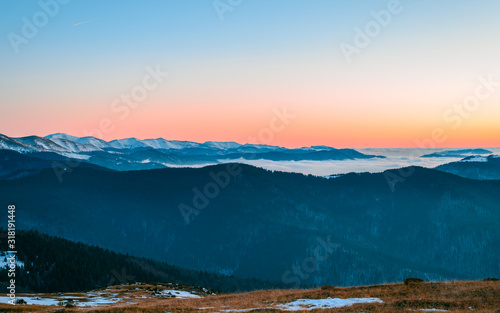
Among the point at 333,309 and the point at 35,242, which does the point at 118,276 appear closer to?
the point at 35,242

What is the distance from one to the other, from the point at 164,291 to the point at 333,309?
4631cm

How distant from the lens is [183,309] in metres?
39.2

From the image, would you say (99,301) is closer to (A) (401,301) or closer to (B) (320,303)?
(B) (320,303)

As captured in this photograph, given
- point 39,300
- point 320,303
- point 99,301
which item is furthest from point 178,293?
point 320,303

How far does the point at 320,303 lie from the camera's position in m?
39.3

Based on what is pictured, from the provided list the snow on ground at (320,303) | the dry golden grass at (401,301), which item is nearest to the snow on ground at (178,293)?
the dry golden grass at (401,301)

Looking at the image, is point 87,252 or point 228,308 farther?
point 87,252

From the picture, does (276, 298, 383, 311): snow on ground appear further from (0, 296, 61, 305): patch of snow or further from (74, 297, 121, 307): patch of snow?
(0, 296, 61, 305): patch of snow

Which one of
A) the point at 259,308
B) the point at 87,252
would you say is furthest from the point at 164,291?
the point at 87,252

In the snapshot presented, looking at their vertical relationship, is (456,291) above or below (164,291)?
above

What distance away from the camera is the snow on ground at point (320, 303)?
1463 inches

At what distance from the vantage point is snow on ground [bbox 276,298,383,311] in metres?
37.2

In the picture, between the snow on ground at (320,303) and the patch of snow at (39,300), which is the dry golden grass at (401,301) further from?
the patch of snow at (39,300)

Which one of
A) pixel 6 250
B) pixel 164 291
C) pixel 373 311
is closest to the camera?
pixel 373 311
